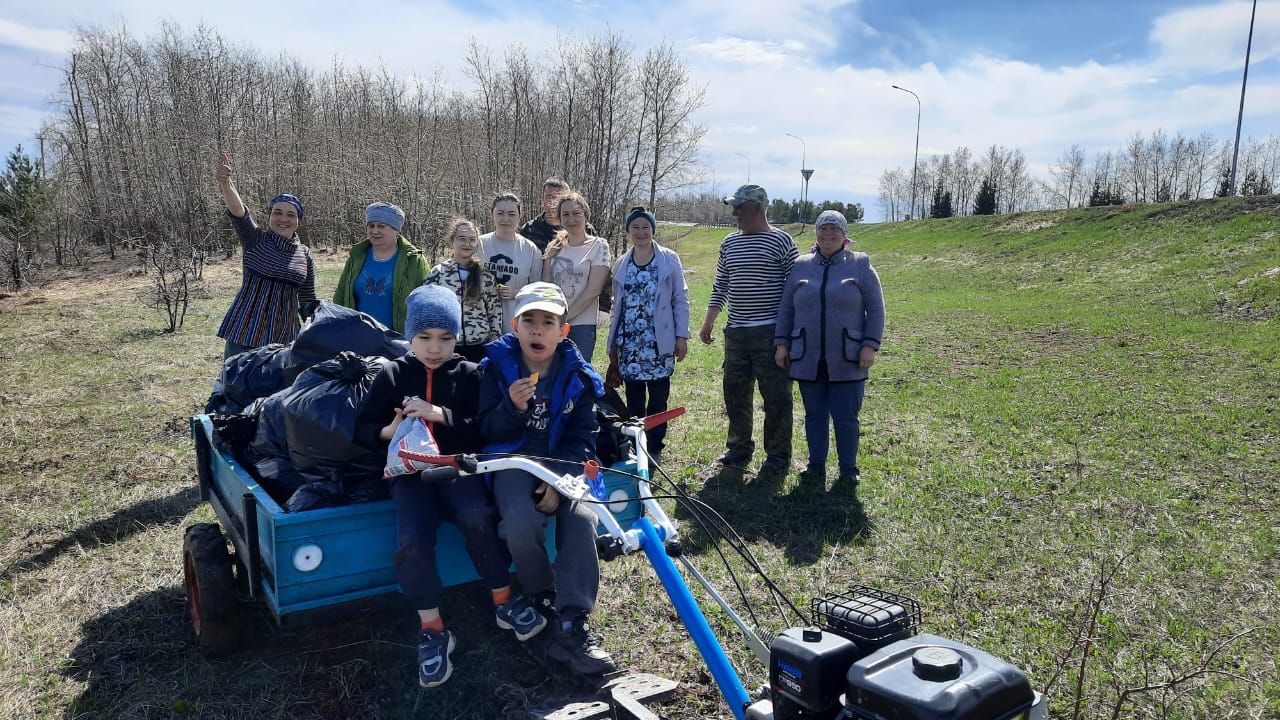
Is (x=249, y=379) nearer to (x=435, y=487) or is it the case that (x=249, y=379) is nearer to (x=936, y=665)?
(x=435, y=487)

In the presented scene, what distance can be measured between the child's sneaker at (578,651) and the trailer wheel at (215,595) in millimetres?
1398

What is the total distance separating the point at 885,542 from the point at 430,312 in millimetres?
3018

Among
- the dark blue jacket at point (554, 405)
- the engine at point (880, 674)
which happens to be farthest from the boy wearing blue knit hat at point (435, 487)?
the engine at point (880, 674)

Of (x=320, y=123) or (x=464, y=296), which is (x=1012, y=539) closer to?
(x=464, y=296)

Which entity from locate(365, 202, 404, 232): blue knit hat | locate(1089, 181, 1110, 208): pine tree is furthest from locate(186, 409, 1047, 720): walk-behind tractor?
locate(1089, 181, 1110, 208): pine tree

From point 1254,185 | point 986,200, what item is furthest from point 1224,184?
point 986,200

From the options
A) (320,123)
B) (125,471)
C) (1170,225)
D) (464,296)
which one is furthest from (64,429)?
(320,123)

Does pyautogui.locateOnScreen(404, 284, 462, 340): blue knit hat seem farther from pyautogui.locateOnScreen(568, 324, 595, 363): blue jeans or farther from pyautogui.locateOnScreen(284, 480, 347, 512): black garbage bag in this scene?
pyautogui.locateOnScreen(568, 324, 595, 363): blue jeans

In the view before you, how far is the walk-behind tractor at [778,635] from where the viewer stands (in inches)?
69.6

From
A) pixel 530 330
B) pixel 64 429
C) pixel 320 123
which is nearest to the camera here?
pixel 530 330

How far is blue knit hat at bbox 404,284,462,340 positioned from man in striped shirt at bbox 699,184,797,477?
298 cm

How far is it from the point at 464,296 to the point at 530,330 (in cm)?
199

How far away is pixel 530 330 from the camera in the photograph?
336cm

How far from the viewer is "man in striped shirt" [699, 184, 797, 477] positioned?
5984 mm
